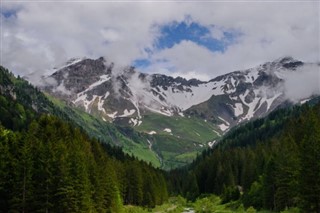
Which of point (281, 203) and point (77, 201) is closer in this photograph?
point (77, 201)

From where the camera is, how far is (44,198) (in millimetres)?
72750

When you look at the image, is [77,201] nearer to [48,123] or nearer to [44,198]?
[44,198]

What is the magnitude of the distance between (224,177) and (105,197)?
94.4m

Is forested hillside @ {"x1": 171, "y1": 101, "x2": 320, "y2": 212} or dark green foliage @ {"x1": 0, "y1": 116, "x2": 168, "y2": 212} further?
dark green foliage @ {"x1": 0, "y1": 116, "x2": 168, "y2": 212}

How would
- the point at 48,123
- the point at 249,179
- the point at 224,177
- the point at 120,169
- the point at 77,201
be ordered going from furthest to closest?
the point at 224,177
the point at 249,179
the point at 120,169
the point at 48,123
the point at 77,201

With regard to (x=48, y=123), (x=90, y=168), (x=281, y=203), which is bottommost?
(x=281, y=203)

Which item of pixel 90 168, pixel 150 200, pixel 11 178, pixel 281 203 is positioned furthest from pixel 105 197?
pixel 150 200

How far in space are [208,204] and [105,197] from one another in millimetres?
40305

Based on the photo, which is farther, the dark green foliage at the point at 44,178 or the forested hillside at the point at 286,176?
the dark green foliage at the point at 44,178

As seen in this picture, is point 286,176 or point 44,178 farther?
point 286,176

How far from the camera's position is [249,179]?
155 meters

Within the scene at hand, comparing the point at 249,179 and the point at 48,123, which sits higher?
the point at 48,123

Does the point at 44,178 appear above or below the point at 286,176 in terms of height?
above

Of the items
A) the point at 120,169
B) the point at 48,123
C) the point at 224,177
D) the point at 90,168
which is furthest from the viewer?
the point at 224,177
